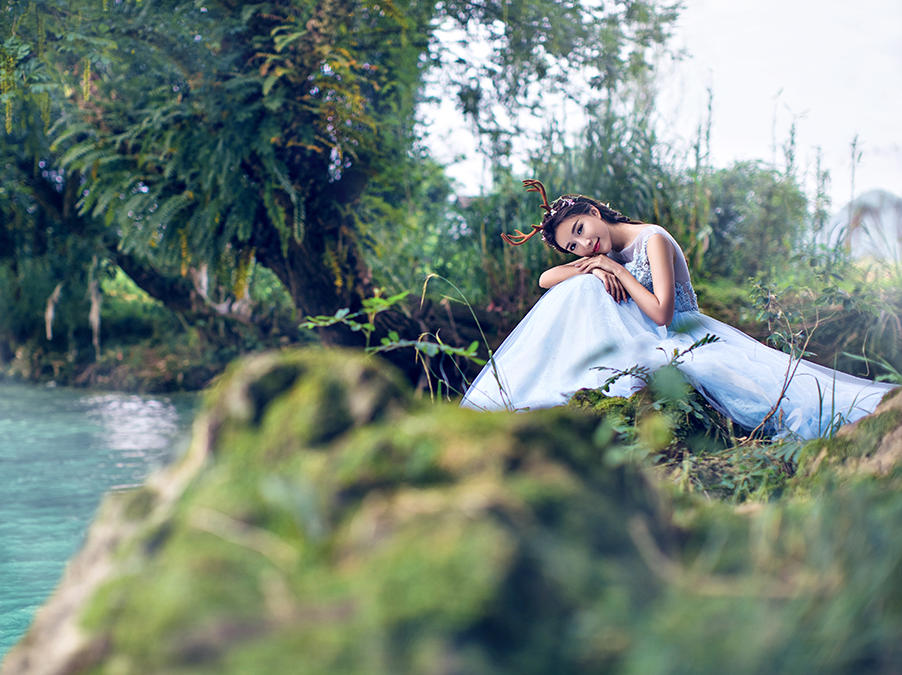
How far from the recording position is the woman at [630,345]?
10.7 ft

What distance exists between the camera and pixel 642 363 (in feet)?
10.8

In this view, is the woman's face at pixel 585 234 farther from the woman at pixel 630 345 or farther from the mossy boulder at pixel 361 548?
the mossy boulder at pixel 361 548

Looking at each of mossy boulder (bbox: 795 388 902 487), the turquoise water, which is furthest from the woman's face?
the turquoise water

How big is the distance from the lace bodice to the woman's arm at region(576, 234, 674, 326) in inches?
2.8

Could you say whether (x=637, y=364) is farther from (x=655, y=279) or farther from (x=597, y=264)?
(x=597, y=264)

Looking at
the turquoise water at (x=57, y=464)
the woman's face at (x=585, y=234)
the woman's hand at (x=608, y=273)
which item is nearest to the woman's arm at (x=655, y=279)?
the woman's hand at (x=608, y=273)

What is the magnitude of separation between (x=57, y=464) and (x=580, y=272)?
4.29 metres

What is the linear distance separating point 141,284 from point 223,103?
16.5 ft

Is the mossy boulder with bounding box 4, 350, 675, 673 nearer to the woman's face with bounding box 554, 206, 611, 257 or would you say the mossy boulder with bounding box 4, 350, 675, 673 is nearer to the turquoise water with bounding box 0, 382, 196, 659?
the turquoise water with bounding box 0, 382, 196, 659

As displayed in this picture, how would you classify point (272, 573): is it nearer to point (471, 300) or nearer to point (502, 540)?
point (502, 540)

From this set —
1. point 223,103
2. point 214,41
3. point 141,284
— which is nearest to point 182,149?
point 223,103

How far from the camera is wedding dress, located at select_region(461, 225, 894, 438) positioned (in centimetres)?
323

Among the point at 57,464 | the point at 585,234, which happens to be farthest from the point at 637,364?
the point at 57,464

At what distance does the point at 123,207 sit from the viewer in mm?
5980
